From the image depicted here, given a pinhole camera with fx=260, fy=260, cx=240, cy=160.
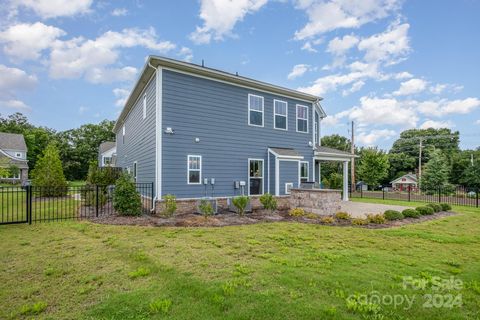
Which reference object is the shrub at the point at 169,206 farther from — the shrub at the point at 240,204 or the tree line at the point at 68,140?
the tree line at the point at 68,140

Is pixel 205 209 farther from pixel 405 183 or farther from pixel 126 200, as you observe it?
pixel 405 183

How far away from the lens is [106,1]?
11508 mm

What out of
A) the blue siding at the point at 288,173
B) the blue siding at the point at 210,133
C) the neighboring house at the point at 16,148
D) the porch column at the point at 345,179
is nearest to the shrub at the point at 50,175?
the blue siding at the point at 210,133

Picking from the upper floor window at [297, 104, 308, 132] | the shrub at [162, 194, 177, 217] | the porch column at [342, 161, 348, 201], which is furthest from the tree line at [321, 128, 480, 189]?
the shrub at [162, 194, 177, 217]

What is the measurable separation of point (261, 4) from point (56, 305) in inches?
538

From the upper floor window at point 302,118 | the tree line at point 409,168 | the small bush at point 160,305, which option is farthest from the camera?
the tree line at point 409,168

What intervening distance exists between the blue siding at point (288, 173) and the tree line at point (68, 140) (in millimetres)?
40105

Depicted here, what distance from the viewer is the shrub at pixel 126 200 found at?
9297mm

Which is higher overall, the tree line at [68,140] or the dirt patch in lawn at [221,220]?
the tree line at [68,140]

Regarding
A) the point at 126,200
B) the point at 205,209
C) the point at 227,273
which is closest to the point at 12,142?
the point at 126,200

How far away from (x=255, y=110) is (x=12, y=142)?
41942 millimetres

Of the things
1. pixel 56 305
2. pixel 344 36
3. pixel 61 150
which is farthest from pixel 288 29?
pixel 61 150

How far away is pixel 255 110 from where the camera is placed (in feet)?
41.1

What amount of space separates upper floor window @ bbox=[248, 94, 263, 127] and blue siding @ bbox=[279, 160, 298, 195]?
89.2 inches
